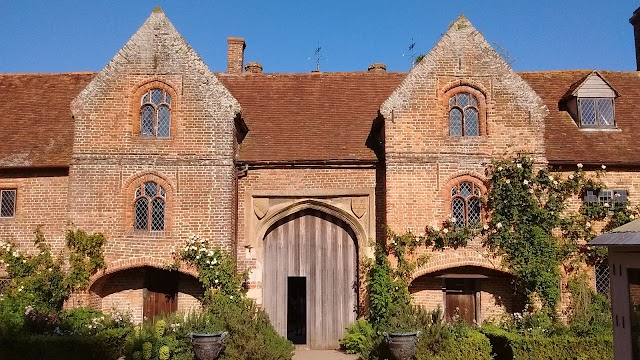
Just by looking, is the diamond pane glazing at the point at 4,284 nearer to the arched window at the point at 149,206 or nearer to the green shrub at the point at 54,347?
the green shrub at the point at 54,347

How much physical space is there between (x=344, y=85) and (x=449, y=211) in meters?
6.41

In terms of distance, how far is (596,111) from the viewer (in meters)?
17.0

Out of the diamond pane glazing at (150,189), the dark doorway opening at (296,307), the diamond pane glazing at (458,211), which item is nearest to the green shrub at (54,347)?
the diamond pane glazing at (150,189)

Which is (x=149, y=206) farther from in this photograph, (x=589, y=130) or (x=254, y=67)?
(x=589, y=130)

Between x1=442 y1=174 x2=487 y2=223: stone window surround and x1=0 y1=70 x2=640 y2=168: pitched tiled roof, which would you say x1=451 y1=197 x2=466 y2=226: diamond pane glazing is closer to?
x1=442 y1=174 x2=487 y2=223: stone window surround

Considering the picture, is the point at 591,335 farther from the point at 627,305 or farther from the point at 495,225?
the point at 627,305

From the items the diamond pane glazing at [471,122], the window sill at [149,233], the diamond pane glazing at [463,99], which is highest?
the diamond pane glazing at [463,99]

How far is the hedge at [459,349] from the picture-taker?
38.4 ft

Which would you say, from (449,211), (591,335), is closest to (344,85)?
(449,211)

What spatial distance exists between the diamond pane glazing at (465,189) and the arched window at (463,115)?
4.56 ft

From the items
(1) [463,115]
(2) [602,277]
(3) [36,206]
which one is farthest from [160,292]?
(2) [602,277]

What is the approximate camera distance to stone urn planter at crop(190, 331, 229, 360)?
11.5 meters

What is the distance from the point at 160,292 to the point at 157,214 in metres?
2.37

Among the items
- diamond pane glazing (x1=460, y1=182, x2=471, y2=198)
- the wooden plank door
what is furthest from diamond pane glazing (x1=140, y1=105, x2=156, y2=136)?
the wooden plank door
